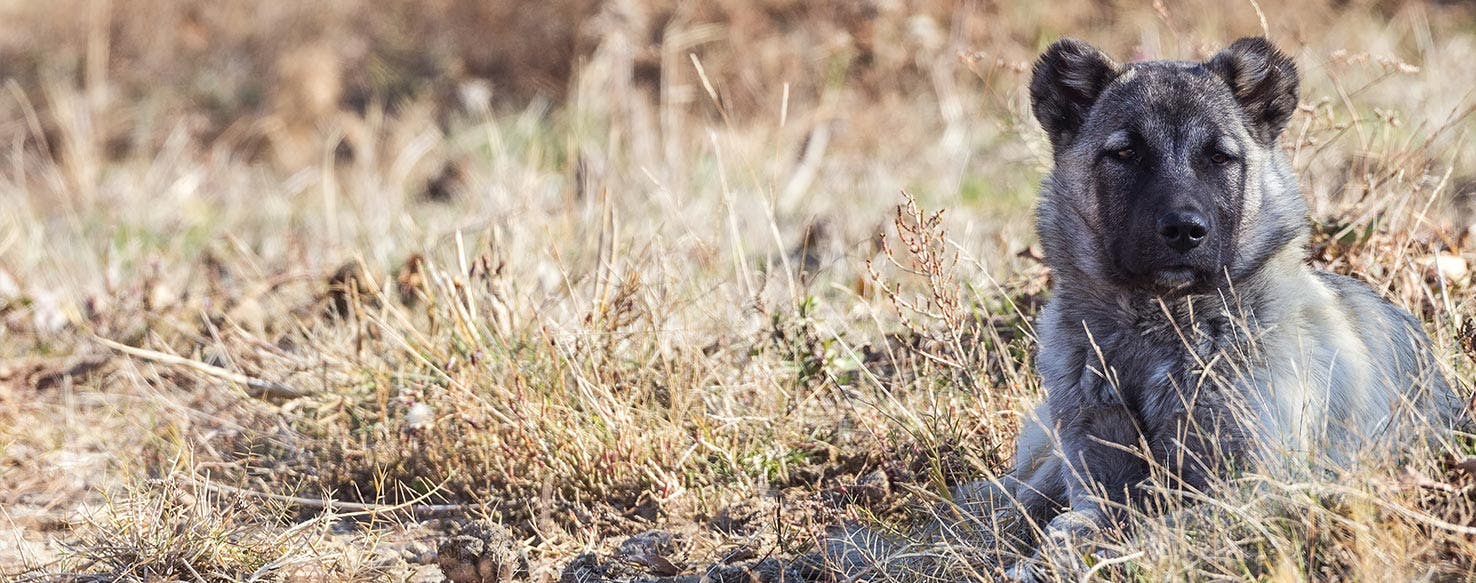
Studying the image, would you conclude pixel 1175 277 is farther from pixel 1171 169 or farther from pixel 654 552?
pixel 654 552

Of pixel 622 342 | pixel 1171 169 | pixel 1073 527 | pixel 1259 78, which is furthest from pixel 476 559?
pixel 1259 78

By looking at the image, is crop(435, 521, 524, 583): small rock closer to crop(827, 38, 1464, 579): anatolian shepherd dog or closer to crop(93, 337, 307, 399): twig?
crop(827, 38, 1464, 579): anatolian shepherd dog

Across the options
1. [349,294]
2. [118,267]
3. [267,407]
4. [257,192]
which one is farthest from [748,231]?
[257,192]

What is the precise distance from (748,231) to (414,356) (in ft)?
8.64

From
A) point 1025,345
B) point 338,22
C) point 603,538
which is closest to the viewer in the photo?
point 603,538

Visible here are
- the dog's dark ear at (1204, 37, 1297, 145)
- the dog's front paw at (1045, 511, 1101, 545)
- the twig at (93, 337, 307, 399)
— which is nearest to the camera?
the dog's front paw at (1045, 511, 1101, 545)

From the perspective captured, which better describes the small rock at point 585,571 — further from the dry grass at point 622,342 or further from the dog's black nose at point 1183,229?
the dog's black nose at point 1183,229

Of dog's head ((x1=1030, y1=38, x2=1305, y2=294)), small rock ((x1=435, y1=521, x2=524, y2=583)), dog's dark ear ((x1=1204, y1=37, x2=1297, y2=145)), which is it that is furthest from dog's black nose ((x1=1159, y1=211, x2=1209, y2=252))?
small rock ((x1=435, y1=521, x2=524, y2=583))

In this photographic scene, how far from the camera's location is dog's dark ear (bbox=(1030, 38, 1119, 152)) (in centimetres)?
439

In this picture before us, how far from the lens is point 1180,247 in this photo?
387 centimetres

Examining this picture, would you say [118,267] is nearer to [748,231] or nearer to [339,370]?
[339,370]

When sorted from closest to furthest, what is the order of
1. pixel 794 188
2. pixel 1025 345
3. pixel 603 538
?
pixel 603 538, pixel 1025 345, pixel 794 188

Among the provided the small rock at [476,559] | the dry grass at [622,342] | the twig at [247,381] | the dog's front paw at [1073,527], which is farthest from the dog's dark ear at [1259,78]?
the twig at [247,381]

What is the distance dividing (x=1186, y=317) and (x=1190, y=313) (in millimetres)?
166
